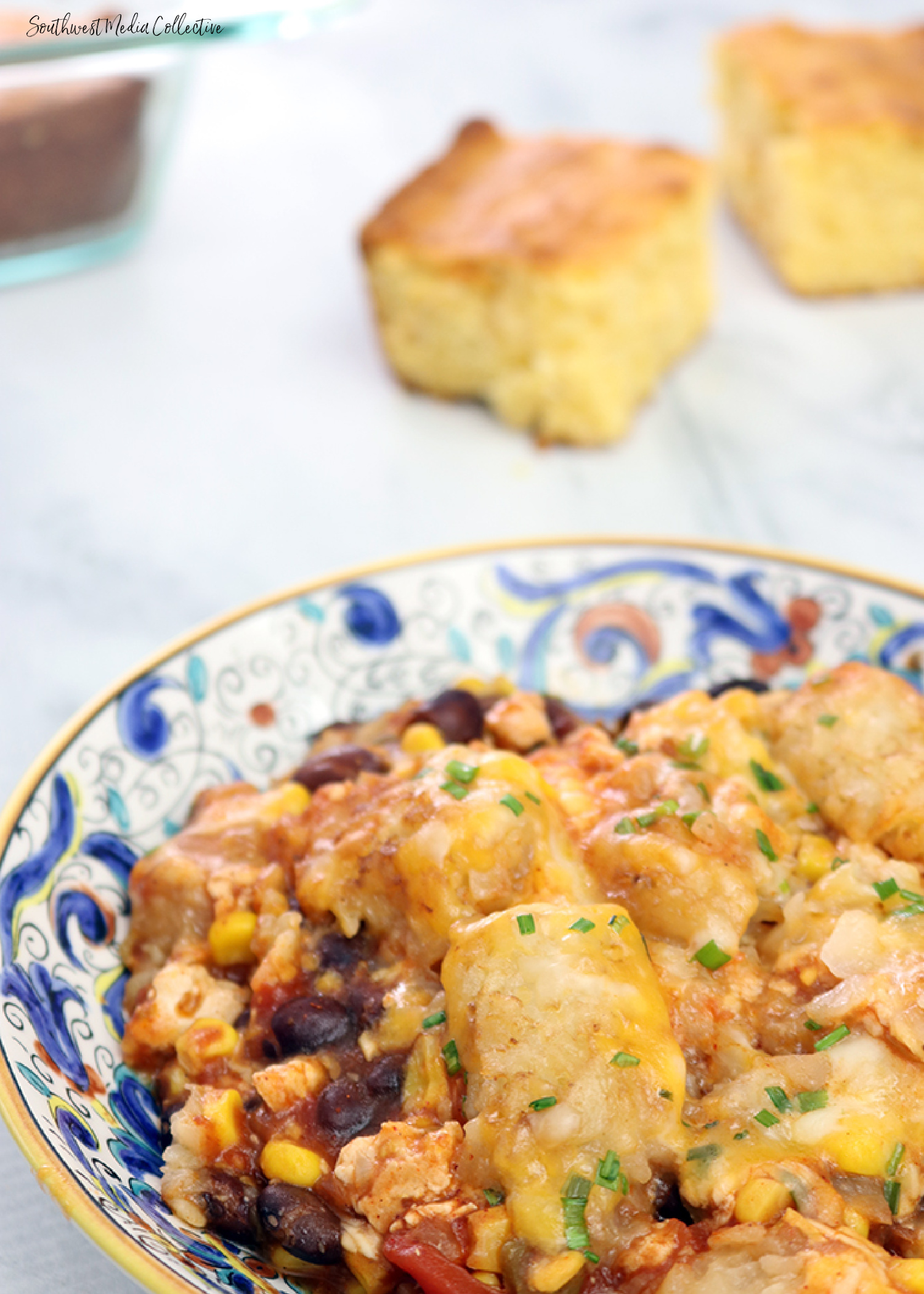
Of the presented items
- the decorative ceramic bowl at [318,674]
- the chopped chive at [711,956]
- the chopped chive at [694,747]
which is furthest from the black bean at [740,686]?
the chopped chive at [711,956]

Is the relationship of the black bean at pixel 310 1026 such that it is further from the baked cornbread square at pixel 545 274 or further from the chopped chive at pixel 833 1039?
the baked cornbread square at pixel 545 274

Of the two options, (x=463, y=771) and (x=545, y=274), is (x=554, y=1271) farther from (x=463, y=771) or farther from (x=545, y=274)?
(x=545, y=274)

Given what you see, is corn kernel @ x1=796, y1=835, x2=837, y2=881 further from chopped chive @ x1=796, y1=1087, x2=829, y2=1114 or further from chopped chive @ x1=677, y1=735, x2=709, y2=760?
chopped chive @ x1=796, y1=1087, x2=829, y2=1114

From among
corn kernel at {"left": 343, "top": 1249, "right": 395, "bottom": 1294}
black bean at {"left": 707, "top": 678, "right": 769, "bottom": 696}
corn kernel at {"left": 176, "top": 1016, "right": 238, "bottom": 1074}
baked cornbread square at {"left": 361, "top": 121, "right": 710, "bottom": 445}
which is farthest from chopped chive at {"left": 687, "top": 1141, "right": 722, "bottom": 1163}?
baked cornbread square at {"left": 361, "top": 121, "right": 710, "bottom": 445}

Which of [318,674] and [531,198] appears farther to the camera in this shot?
[531,198]

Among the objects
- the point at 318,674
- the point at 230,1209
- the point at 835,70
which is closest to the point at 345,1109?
the point at 230,1209
